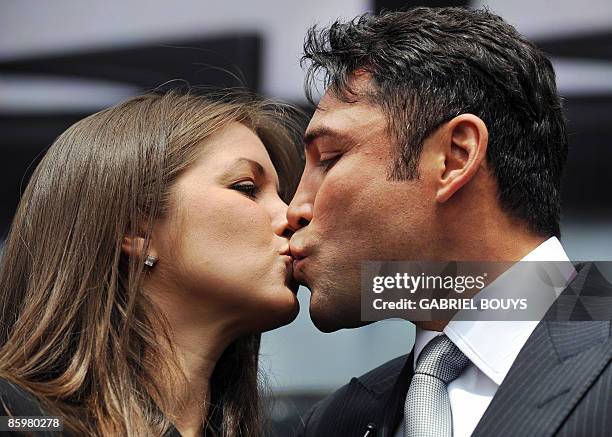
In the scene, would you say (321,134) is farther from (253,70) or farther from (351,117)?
(253,70)

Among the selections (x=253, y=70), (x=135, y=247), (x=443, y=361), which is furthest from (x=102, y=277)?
(x=253, y=70)

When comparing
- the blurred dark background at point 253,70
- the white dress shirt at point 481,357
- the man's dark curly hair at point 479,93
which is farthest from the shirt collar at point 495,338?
the blurred dark background at point 253,70

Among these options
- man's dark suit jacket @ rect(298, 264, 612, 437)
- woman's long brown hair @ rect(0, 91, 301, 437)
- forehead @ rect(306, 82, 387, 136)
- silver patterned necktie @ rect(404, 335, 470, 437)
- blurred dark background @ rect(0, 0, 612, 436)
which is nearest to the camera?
man's dark suit jacket @ rect(298, 264, 612, 437)

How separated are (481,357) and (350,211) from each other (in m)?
0.41

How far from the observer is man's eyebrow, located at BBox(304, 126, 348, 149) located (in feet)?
7.25

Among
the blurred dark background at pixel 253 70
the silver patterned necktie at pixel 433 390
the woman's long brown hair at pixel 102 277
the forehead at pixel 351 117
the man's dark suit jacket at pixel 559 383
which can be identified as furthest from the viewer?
the blurred dark background at pixel 253 70

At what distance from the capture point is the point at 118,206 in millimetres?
2234

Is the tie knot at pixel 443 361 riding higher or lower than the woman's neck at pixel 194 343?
higher

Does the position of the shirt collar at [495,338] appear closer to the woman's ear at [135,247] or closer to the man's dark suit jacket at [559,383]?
the man's dark suit jacket at [559,383]

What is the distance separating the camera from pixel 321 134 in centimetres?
224

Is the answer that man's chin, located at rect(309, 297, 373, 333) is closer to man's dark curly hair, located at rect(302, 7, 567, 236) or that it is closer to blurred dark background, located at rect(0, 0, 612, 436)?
man's dark curly hair, located at rect(302, 7, 567, 236)

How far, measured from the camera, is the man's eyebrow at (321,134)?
2.21m

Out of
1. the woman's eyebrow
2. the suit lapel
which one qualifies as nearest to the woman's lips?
the woman's eyebrow

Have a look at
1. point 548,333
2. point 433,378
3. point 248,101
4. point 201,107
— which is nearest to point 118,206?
point 201,107
